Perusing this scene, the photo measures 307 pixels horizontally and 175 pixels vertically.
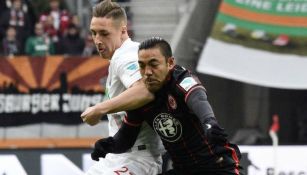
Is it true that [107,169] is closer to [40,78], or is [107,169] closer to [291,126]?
[40,78]

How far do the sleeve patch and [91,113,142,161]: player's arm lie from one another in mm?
571

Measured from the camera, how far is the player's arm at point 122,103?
20.6ft

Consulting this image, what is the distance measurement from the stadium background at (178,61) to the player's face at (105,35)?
26.2 ft

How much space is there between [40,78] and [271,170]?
641 centimetres

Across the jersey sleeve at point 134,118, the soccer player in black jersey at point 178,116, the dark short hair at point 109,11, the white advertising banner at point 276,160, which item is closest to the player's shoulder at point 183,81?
the soccer player in black jersey at point 178,116

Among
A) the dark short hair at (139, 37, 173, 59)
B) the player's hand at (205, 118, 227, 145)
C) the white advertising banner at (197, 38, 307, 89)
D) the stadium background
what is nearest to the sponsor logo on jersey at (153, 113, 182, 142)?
the dark short hair at (139, 37, 173, 59)

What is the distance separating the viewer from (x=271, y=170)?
1052 cm

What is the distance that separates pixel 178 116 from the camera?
6.36m

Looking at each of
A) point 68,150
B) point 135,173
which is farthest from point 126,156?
point 68,150

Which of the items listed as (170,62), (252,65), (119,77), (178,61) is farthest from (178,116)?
(178,61)

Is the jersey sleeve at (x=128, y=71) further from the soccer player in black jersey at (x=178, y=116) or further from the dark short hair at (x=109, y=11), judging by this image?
the dark short hair at (x=109, y=11)

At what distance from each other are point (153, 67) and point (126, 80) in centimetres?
30

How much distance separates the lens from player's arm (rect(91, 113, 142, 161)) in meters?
6.74

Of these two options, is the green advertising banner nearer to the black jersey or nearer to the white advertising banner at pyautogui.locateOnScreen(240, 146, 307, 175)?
the white advertising banner at pyautogui.locateOnScreen(240, 146, 307, 175)
